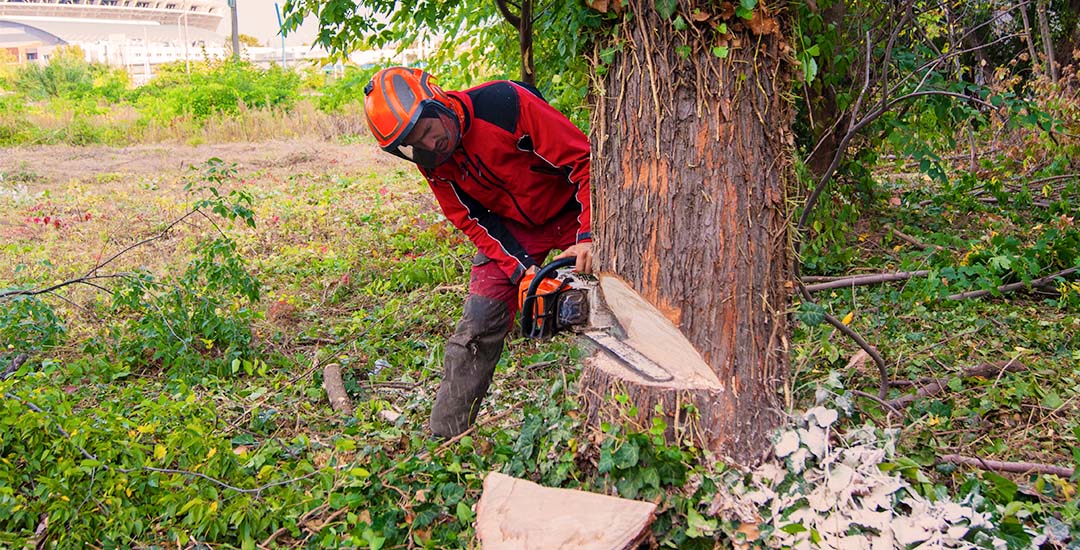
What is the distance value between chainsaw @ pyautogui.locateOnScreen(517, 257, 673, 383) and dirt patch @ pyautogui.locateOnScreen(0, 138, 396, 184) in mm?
8338

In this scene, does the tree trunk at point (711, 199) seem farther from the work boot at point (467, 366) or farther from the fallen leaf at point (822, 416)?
the work boot at point (467, 366)

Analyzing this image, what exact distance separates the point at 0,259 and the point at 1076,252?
25.3 ft

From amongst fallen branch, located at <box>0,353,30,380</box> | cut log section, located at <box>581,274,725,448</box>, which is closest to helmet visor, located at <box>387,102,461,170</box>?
cut log section, located at <box>581,274,725,448</box>

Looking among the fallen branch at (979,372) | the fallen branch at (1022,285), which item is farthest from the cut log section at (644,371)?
the fallen branch at (1022,285)

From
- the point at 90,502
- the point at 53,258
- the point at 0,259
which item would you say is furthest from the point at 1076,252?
the point at 0,259

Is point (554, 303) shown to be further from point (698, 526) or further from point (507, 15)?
point (507, 15)

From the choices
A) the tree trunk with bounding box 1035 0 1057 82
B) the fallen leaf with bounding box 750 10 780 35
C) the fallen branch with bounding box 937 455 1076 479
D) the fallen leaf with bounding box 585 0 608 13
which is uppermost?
the tree trunk with bounding box 1035 0 1057 82

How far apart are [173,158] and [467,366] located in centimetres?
1046

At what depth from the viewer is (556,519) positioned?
6.79 ft

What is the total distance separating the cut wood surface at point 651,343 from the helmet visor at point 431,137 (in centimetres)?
87

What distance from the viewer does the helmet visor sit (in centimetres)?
274

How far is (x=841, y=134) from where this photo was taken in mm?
5199

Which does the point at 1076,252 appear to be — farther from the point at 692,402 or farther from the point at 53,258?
the point at 53,258

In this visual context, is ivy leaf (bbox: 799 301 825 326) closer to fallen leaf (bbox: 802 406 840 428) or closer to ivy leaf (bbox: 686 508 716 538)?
fallen leaf (bbox: 802 406 840 428)
